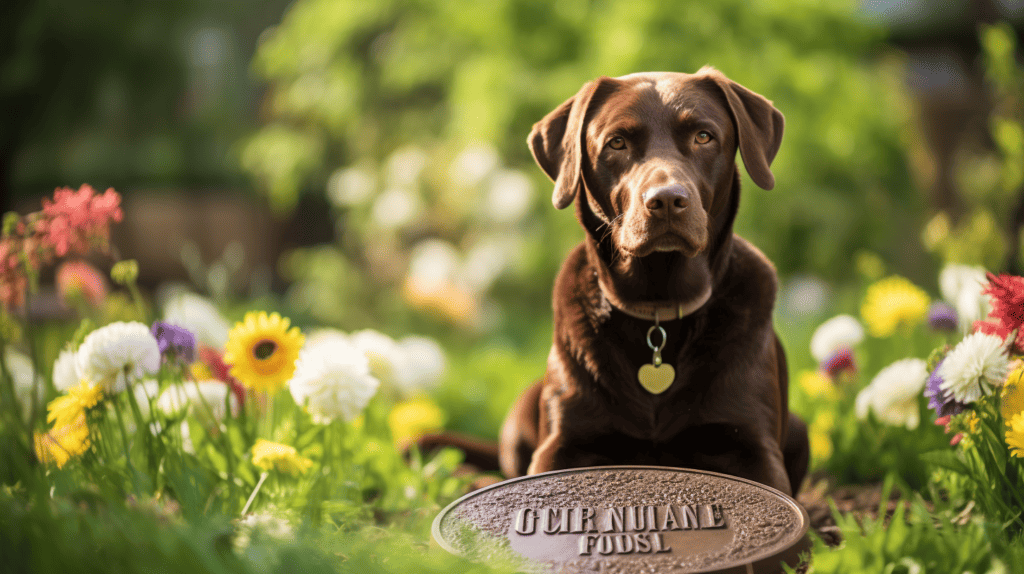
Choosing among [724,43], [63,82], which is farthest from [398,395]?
[63,82]

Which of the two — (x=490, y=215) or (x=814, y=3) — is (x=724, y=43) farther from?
(x=490, y=215)

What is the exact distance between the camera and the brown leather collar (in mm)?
1963

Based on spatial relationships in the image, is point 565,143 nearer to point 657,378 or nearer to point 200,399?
point 657,378

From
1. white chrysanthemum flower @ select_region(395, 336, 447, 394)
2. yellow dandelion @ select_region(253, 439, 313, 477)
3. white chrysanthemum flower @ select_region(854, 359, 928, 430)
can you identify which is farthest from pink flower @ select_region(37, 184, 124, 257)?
white chrysanthemum flower @ select_region(854, 359, 928, 430)

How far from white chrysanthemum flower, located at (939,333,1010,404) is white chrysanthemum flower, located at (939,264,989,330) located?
0.44 metres

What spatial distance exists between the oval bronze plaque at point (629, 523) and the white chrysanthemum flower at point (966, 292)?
1.06m

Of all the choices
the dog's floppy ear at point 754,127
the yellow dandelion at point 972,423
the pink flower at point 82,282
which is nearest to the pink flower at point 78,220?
the pink flower at point 82,282

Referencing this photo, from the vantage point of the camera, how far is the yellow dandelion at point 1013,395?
5.95ft

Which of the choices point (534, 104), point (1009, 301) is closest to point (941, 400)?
point (1009, 301)

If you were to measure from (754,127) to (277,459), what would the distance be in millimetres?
1512

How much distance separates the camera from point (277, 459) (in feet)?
6.25

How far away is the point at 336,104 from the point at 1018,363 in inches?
240

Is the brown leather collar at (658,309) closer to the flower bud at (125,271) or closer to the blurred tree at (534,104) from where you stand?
the flower bud at (125,271)

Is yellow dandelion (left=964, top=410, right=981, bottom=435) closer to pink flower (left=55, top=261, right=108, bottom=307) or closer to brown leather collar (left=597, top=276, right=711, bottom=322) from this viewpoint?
brown leather collar (left=597, top=276, right=711, bottom=322)
